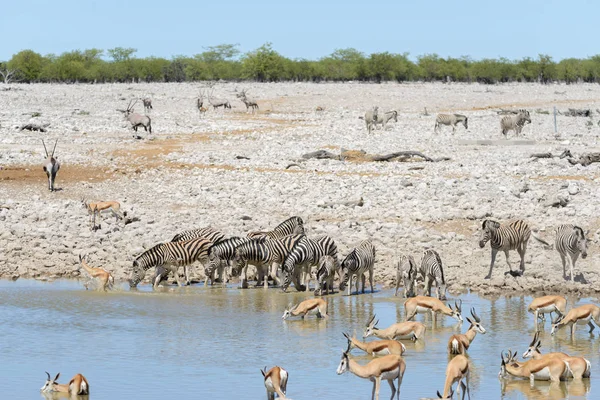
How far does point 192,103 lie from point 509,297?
38.9 metres

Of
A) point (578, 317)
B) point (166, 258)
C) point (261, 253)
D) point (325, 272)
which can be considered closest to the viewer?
point (578, 317)

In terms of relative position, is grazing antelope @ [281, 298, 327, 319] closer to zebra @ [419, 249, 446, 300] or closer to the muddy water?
the muddy water

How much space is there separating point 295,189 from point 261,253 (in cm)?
632

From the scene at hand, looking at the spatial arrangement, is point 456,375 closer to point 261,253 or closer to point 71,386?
point 71,386

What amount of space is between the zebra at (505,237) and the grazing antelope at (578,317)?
3.01 m

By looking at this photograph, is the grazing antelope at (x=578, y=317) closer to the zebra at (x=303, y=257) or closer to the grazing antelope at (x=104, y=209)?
the zebra at (x=303, y=257)

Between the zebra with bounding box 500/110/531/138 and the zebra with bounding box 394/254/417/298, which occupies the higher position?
the zebra with bounding box 500/110/531/138

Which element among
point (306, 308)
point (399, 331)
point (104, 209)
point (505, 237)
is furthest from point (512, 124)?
point (399, 331)

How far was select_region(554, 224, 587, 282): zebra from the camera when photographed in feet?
47.1

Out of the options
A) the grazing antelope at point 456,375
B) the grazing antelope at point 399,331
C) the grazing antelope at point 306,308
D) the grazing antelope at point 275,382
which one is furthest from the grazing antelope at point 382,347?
the grazing antelope at point 306,308

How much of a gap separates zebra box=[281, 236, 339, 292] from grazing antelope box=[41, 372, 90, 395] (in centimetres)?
531

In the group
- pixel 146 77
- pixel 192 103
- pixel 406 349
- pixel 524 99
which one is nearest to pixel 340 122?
pixel 192 103

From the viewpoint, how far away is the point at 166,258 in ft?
49.6

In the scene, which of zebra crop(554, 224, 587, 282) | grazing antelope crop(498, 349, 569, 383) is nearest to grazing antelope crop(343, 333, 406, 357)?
grazing antelope crop(498, 349, 569, 383)
